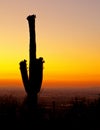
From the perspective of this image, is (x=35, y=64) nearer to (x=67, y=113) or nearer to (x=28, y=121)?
(x=67, y=113)

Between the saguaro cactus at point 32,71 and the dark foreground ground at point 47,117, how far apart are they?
0.96 meters

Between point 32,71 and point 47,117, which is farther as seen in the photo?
point 32,71

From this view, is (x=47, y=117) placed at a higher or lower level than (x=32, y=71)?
lower

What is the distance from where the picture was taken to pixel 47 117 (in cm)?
1983

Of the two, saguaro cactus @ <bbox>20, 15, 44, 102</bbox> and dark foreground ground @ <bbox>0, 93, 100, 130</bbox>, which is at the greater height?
saguaro cactus @ <bbox>20, 15, 44, 102</bbox>

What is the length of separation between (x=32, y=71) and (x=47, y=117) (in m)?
3.22

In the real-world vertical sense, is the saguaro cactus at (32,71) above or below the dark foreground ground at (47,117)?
above

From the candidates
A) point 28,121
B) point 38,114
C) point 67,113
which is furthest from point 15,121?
point 67,113

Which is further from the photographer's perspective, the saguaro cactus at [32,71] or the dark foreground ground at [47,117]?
the saguaro cactus at [32,71]

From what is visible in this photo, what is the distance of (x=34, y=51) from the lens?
74.7 ft

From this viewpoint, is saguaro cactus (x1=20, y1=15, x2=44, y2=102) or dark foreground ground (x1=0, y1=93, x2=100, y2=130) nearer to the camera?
dark foreground ground (x1=0, y1=93, x2=100, y2=130)

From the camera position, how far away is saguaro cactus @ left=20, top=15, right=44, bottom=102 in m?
22.1

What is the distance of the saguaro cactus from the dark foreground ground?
3.16ft

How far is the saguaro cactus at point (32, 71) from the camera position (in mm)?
22125
